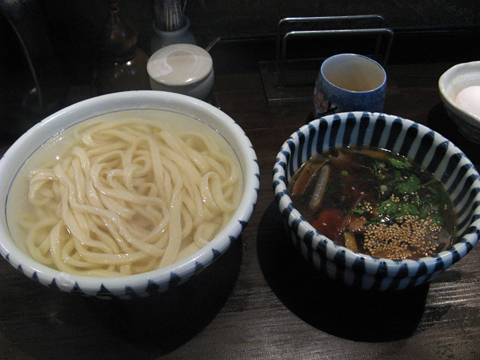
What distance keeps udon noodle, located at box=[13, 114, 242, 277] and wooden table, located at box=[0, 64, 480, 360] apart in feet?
0.53

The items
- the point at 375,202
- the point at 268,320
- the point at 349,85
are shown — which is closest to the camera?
the point at 268,320

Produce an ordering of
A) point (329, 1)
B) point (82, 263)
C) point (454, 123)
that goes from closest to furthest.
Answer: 1. point (82, 263)
2. point (454, 123)
3. point (329, 1)

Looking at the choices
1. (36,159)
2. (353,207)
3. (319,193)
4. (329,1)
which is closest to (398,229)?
(353,207)

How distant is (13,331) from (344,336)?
88cm

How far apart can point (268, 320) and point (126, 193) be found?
0.55 m

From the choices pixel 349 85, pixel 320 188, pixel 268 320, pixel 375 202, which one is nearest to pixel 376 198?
pixel 375 202

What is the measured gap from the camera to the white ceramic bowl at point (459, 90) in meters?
1.42

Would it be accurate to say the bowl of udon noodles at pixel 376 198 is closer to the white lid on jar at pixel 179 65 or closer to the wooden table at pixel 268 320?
the wooden table at pixel 268 320

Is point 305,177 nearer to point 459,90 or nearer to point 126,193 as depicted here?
point 126,193

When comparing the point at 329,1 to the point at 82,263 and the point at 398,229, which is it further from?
the point at 82,263

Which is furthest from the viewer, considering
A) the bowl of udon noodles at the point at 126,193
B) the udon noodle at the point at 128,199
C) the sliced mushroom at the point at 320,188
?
the sliced mushroom at the point at 320,188

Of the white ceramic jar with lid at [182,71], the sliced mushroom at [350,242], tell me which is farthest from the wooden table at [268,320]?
the white ceramic jar with lid at [182,71]

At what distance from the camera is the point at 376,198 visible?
117 cm

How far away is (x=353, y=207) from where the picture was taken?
3.73 ft
